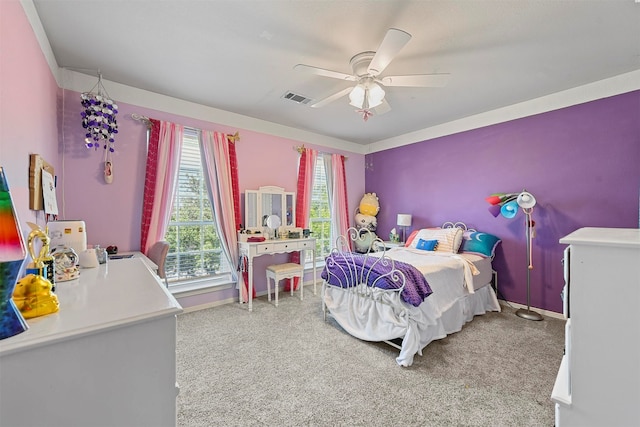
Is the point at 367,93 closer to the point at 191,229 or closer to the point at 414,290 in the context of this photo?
the point at 414,290

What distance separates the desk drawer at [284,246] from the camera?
3.58 metres

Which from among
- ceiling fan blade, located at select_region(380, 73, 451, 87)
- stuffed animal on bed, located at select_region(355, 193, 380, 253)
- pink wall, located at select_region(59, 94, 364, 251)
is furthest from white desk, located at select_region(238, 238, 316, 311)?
ceiling fan blade, located at select_region(380, 73, 451, 87)

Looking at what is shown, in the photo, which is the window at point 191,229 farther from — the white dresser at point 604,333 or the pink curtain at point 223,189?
the white dresser at point 604,333

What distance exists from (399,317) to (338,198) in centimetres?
284

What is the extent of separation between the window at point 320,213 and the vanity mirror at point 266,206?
54 cm

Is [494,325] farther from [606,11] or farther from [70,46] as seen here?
[70,46]

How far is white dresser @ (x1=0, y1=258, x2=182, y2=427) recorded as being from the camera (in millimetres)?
639

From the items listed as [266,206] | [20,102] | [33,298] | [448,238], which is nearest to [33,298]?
[33,298]

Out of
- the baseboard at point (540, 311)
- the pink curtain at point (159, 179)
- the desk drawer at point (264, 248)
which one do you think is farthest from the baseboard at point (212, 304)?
the baseboard at point (540, 311)

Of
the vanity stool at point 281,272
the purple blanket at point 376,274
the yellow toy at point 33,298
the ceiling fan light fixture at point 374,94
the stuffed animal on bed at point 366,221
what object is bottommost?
the vanity stool at point 281,272

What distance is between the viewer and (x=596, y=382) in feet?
3.18

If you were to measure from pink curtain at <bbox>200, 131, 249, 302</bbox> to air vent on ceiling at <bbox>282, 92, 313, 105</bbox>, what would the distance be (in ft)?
3.41

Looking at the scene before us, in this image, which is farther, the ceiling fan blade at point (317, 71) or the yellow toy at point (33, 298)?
the ceiling fan blade at point (317, 71)

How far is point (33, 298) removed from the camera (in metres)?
0.80
